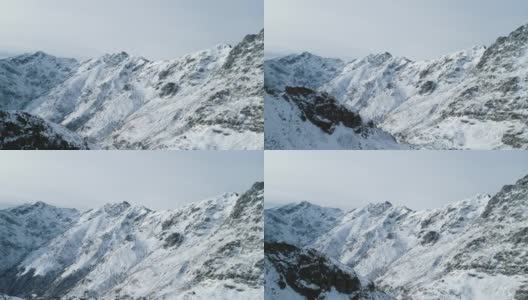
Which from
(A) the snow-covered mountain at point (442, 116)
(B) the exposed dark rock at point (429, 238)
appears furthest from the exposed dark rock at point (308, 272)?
(B) the exposed dark rock at point (429, 238)

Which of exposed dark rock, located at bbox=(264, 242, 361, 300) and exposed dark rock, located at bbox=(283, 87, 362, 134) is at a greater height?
exposed dark rock, located at bbox=(283, 87, 362, 134)

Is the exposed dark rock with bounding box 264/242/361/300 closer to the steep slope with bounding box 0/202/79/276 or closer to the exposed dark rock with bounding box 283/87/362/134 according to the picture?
the exposed dark rock with bounding box 283/87/362/134

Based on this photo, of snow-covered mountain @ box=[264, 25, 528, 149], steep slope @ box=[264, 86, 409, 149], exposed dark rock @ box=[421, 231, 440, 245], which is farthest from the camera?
exposed dark rock @ box=[421, 231, 440, 245]

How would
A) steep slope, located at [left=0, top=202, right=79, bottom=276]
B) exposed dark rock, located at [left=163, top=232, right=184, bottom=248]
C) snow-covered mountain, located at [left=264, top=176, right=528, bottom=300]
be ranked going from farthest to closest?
steep slope, located at [left=0, top=202, right=79, bottom=276] < exposed dark rock, located at [left=163, top=232, right=184, bottom=248] < snow-covered mountain, located at [left=264, top=176, right=528, bottom=300]

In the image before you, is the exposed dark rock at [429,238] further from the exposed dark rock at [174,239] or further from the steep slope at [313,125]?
the exposed dark rock at [174,239]

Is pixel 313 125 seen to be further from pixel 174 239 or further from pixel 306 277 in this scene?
pixel 306 277

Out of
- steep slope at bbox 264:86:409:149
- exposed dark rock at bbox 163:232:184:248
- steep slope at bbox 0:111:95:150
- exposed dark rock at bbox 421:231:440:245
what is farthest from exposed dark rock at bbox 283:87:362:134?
exposed dark rock at bbox 421:231:440:245

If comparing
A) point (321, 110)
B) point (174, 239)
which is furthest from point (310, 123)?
point (174, 239)
